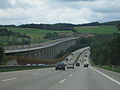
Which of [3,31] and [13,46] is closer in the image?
[13,46]

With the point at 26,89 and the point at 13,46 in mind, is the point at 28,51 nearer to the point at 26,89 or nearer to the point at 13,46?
the point at 13,46

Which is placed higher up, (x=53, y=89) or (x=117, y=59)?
(x=53, y=89)

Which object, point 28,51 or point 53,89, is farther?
point 28,51

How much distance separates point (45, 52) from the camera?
139875mm

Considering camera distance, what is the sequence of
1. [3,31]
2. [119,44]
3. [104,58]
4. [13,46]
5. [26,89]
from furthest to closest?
[3,31], [104,58], [13,46], [119,44], [26,89]

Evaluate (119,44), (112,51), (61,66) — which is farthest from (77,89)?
(112,51)

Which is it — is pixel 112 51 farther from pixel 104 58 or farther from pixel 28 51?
pixel 28 51

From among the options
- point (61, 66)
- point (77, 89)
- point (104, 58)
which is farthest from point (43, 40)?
point (77, 89)

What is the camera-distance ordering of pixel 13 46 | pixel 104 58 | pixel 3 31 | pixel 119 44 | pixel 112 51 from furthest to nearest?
1. pixel 3 31
2. pixel 104 58
3. pixel 13 46
4. pixel 112 51
5. pixel 119 44

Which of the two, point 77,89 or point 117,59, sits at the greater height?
point 77,89

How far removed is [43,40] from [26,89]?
148 metres

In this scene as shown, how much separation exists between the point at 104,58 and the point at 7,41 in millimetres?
35308

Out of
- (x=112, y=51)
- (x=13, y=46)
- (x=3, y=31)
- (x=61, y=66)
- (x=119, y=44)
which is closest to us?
(x=61, y=66)

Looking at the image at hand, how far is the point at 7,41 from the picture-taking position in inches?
4158
